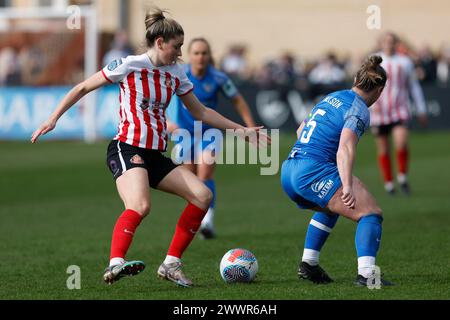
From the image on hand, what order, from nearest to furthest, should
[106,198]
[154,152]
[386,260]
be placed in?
[154,152] → [386,260] → [106,198]

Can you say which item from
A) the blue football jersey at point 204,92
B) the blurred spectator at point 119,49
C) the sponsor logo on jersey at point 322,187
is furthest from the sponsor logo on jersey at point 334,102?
the blurred spectator at point 119,49

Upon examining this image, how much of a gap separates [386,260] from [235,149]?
13.2 meters

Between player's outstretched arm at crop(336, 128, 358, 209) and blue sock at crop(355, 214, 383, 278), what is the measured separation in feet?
0.85

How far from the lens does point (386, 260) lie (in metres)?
8.89

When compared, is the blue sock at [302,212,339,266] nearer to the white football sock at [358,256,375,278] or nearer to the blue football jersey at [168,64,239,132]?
the white football sock at [358,256,375,278]

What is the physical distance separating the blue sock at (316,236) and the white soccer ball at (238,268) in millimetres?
427

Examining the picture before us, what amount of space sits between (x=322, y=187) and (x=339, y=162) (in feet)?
1.19

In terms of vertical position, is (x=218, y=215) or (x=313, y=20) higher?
(x=313, y=20)

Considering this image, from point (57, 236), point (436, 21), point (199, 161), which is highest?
point (436, 21)

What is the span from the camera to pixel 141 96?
24.6 ft

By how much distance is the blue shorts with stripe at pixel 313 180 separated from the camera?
731cm

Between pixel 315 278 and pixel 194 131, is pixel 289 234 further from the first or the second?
pixel 315 278

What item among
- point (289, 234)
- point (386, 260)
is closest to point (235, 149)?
point (289, 234)
